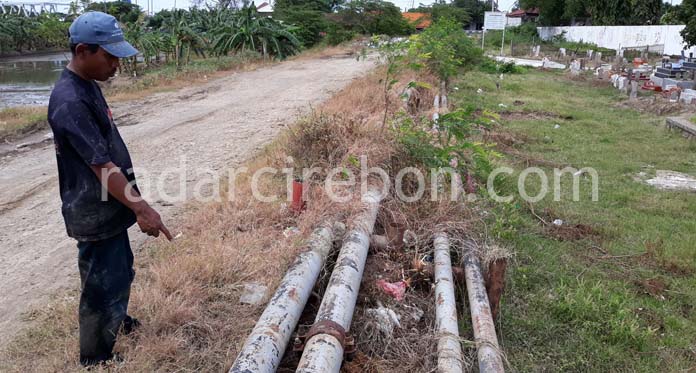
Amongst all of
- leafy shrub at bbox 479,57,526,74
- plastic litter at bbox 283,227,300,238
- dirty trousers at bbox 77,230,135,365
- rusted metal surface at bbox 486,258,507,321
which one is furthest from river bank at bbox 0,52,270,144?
leafy shrub at bbox 479,57,526,74

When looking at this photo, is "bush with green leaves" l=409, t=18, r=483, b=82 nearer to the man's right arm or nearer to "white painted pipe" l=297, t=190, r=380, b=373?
"white painted pipe" l=297, t=190, r=380, b=373

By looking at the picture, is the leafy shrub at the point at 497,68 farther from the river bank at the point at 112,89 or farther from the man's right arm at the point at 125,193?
the man's right arm at the point at 125,193

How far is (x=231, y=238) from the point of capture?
3.76 metres

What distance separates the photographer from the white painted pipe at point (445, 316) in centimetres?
229

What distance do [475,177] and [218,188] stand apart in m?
2.73

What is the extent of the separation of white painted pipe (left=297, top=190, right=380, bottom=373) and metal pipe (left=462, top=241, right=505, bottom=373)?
2.08 ft

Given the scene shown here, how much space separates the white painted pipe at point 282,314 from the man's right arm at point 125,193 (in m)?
0.65

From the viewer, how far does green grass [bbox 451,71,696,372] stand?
2947mm

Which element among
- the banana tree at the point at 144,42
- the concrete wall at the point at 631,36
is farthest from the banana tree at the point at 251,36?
the concrete wall at the point at 631,36

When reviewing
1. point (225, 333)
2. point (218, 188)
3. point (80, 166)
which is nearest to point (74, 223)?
point (80, 166)

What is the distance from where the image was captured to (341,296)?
2.63 m

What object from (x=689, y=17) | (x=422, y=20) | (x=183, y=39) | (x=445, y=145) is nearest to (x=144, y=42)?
(x=183, y=39)

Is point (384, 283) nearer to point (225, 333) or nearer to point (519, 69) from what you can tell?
point (225, 333)

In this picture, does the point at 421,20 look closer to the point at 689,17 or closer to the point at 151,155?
the point at 689,17
